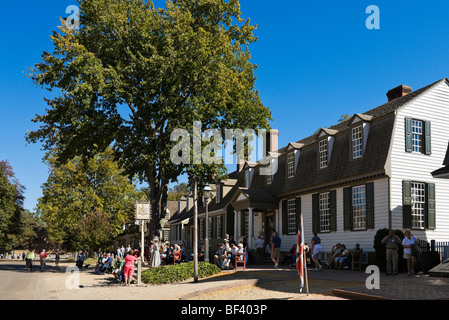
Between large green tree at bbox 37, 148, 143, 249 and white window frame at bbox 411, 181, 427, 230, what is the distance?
105 ft

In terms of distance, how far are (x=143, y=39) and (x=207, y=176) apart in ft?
28.5

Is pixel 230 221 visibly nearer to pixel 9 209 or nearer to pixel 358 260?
pixel 358 260

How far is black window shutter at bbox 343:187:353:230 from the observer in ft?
73.0

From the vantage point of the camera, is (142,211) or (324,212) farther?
(324,212)

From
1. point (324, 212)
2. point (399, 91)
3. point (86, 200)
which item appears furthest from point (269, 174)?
point (86, 200)

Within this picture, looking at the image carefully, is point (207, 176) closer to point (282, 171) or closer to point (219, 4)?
point (282, 171)

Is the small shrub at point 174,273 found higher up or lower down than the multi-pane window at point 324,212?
lower down

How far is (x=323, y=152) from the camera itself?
25312mm

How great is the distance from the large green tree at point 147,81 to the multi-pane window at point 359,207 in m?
8.18

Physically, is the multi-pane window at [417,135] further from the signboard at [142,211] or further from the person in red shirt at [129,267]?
the person in red shirt at [129,267]

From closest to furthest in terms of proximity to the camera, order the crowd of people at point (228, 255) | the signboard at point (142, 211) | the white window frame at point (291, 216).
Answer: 1. the crowd of people at point (228, 255)
2. the signboard at point (142, 211)
3. the white window frame at point (291, 216)

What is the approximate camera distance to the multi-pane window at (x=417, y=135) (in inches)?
846

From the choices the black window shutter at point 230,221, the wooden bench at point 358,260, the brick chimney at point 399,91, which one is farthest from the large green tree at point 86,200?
the wooden bench at point 358,260

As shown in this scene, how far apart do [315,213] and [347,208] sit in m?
2.82
